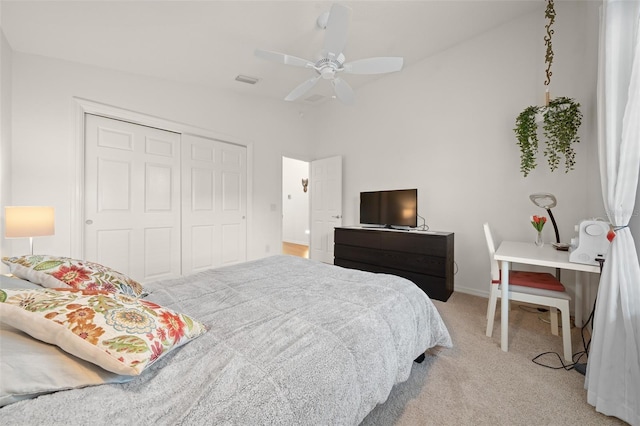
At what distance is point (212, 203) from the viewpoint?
4055 mm

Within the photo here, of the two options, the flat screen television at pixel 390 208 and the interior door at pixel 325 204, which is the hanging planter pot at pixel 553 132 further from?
the interior door at pixel 325 204

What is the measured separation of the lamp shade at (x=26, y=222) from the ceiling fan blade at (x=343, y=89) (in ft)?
9.25

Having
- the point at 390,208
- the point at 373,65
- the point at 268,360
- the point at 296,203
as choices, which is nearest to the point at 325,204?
the point at 390,208

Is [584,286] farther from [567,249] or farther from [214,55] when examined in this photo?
[214,55]

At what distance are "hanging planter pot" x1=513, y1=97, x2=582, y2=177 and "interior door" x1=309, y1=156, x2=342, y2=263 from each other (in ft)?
8.45

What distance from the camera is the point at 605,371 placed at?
1357 millimetres

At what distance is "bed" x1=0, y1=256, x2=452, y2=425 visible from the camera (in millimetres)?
660

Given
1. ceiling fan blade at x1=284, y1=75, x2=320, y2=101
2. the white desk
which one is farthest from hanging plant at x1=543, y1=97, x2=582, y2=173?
ceiling fan blade at x1=284, y1=75, x2=320, y2=101

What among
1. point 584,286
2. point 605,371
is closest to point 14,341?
point 605,371

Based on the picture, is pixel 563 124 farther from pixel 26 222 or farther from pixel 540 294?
pixel 26 222

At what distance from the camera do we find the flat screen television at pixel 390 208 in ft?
11.4

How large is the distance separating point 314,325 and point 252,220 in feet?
11.6

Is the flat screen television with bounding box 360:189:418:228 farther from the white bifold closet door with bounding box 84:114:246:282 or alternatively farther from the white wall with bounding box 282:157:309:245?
the white wall with bounding box 282:157:309:245

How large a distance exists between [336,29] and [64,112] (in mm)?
3085
